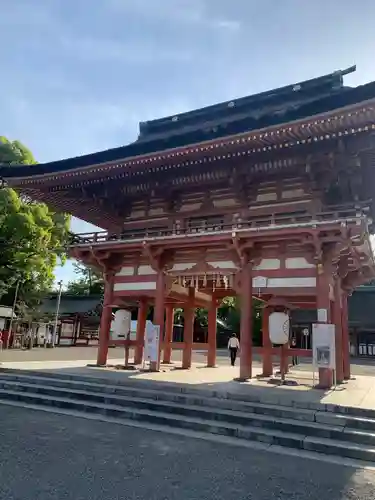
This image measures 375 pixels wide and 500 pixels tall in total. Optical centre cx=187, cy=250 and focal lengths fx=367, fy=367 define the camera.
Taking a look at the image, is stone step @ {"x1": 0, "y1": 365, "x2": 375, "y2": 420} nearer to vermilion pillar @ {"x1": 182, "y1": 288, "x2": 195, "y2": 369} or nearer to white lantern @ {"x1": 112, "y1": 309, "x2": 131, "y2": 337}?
white lantern @ {"x1": 112, "y1": 309, "x2": 131, "y2": 337}

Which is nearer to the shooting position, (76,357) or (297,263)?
(297,263)

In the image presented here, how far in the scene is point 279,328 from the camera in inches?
438

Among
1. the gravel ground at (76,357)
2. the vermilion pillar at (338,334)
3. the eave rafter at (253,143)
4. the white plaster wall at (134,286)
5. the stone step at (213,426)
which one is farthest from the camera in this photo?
the gravel ground at (76,357)

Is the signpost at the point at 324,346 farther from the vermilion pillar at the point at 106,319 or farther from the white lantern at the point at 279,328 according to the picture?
the vermilion pillar at the point at 106,319

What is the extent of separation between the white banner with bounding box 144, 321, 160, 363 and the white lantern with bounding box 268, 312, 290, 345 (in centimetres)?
382

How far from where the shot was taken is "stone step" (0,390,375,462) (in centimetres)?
620

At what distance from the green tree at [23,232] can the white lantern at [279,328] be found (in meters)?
17.8

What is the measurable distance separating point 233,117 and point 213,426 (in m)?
13.4

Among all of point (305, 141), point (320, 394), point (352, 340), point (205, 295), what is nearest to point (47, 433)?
point (320, 394)

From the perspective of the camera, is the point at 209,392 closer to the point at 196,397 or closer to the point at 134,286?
the point at 196,397

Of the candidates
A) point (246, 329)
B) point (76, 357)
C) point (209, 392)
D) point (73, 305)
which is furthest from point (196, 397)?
point (73, 305)

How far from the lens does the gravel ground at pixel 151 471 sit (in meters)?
4.31

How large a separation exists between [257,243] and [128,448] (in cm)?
740

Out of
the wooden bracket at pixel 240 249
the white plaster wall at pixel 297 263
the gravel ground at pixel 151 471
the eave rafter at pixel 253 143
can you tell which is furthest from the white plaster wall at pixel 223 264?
the gravel ground at pixel 151 471
